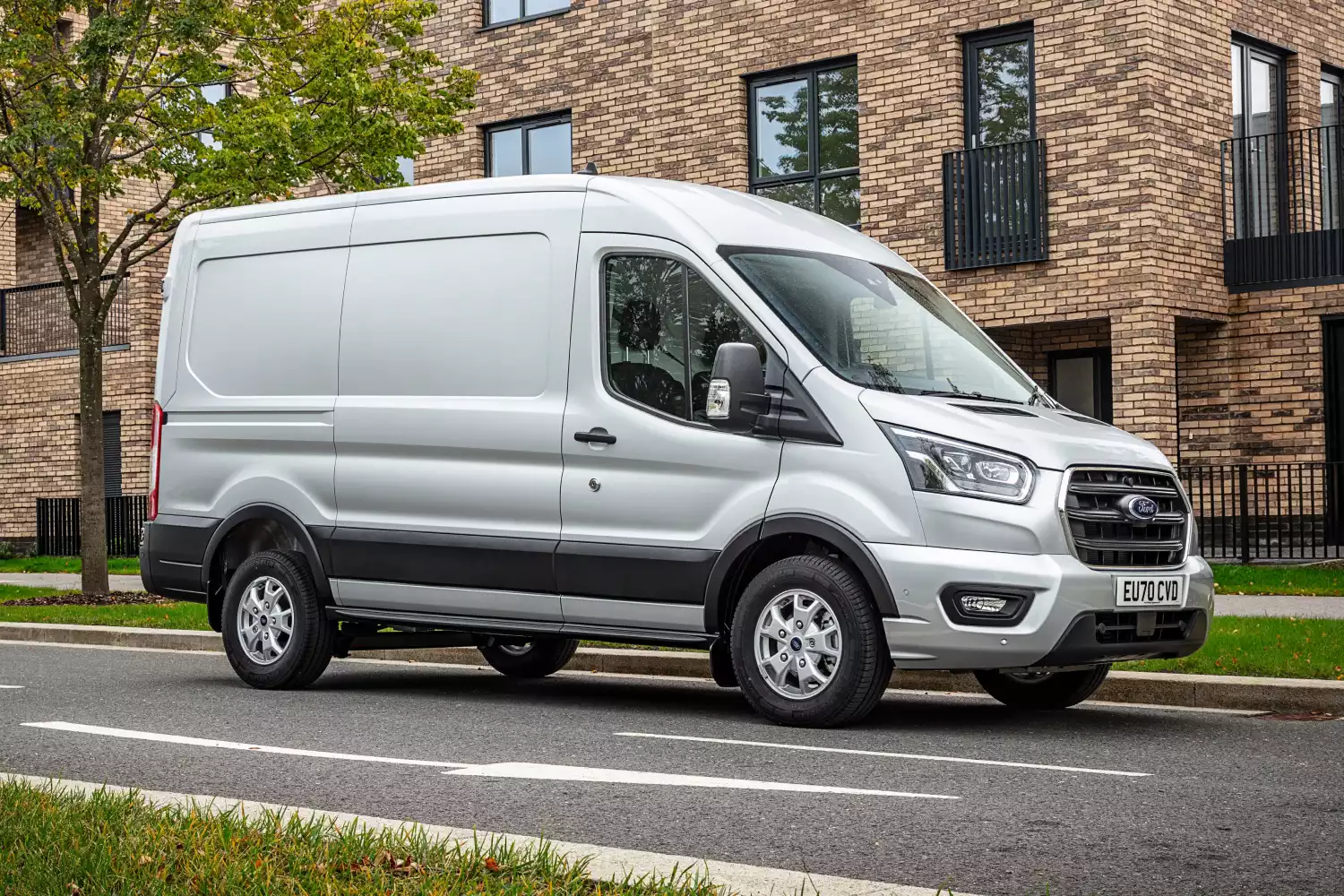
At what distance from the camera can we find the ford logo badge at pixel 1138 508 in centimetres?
841

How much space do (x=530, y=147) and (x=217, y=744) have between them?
57.7 feet

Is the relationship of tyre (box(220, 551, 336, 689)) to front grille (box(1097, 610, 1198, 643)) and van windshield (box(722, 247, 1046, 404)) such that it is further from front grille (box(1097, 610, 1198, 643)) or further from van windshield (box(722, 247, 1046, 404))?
front grille (box(1097, 610, 1198, 643))

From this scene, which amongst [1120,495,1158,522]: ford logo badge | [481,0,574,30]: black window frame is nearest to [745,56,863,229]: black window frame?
[481,0,574,30]: black window frame

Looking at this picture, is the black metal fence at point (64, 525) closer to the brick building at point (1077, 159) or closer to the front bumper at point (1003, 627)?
the brick building at point (1077, 159)

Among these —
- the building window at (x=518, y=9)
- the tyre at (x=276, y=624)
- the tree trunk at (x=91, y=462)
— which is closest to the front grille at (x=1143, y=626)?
the tyre at (x=276, y=624)

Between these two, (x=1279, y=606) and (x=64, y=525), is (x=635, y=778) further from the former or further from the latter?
(x=64, y=525)

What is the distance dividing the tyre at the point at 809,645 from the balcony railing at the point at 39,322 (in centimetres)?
2345

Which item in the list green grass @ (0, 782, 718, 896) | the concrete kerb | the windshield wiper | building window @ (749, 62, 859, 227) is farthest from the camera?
building window @ (749, 62, 859, 227)

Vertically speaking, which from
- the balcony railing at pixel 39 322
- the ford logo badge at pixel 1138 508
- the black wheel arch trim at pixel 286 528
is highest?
the balcony railing at pixel 39 322

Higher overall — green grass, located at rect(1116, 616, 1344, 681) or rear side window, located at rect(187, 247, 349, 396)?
rear side window, located at rect(187, 247, 349, 396)

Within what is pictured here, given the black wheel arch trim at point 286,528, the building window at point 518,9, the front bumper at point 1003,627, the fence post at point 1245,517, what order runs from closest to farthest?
the front bumper at point 1003,627 → the black wheel arch trim at point 286,528 → the fence post at point 1245,517 → the building window at point 518,9

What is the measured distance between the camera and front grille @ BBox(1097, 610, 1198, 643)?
824 cm

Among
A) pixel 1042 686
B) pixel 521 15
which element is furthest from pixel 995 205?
pixel 1042 686

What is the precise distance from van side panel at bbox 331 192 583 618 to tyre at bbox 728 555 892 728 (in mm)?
1264
